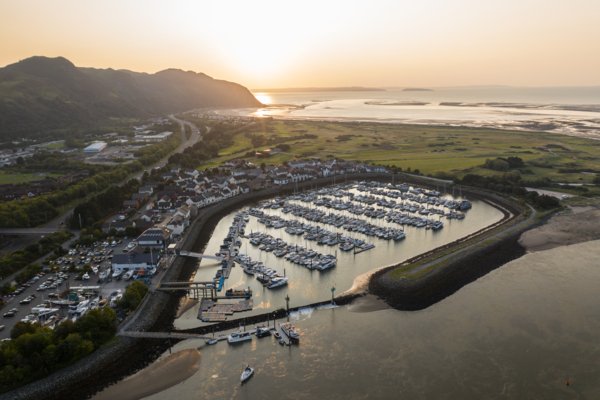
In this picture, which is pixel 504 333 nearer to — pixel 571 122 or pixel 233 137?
pixel 233 137

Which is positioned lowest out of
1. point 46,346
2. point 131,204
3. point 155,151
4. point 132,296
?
point 46,346

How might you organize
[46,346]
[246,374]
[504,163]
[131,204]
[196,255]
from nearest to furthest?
[246,374] < [46,346] < [196,255] < [131,204] < [504,163]

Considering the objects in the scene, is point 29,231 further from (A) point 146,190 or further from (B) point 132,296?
(B) point 132,296

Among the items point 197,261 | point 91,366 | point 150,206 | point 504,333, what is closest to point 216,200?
point 150,206

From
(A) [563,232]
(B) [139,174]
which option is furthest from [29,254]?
(A) [563,232]

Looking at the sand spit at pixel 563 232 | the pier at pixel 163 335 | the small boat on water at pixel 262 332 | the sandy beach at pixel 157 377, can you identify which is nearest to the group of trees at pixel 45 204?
the pier at pixel 163 335

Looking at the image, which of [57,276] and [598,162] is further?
[598,162]
